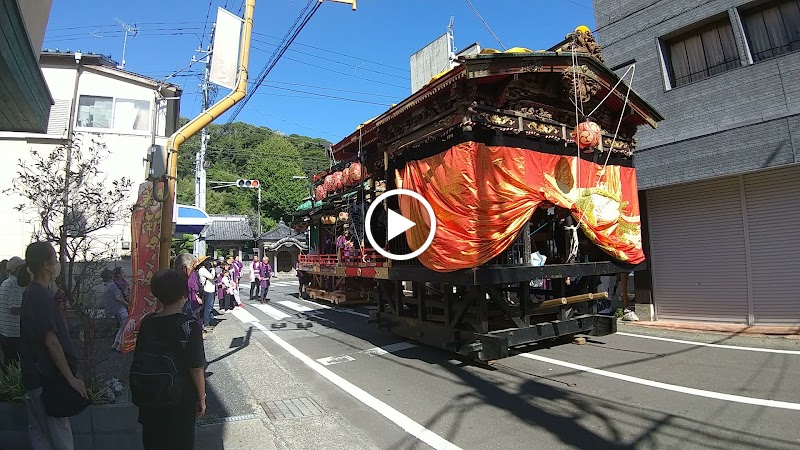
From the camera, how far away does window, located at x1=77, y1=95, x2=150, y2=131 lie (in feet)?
43.1

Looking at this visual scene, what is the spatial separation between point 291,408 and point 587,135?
6283 millimetres

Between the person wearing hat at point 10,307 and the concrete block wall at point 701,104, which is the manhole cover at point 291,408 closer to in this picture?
the person wearing hat at point 10,307

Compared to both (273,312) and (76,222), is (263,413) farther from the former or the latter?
(273,312)

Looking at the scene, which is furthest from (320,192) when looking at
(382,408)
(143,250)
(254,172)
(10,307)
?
(254,172)

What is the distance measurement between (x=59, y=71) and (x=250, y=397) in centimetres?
1275

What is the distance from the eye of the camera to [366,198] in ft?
34.0

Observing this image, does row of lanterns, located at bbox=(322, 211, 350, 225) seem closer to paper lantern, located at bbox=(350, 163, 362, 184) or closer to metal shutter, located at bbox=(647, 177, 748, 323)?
paper lantern, located at bbox=(350, 163, 362, 184)

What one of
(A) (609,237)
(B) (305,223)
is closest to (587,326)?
(A) (609,237)

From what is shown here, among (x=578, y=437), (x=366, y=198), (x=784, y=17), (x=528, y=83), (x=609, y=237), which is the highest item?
(x=784, y=17)

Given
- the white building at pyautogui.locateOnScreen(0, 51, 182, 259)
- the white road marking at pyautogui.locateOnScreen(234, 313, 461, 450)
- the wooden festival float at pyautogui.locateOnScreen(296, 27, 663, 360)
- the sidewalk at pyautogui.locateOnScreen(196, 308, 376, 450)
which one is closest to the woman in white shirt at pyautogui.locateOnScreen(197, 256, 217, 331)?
the white building at pyautogui.locateOnScreen(0, 51, 182, 259)

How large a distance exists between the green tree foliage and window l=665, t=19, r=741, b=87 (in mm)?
37137

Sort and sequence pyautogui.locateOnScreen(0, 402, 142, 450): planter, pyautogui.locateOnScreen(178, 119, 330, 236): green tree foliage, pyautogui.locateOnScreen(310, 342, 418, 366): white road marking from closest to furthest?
pyautogui.locateOnScreen(0, 402, 142, 450): planter → pyautogui.locateOnScreen(310, 342, 418, 366): white road marking → pyautogui.locateOnScreen(178, 119, 330, 236): green tree foliage

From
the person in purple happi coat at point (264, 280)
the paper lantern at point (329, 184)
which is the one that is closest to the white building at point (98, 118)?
the paper lantern at point (329, 184)

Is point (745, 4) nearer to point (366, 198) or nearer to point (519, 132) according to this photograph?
point (519, 132)
